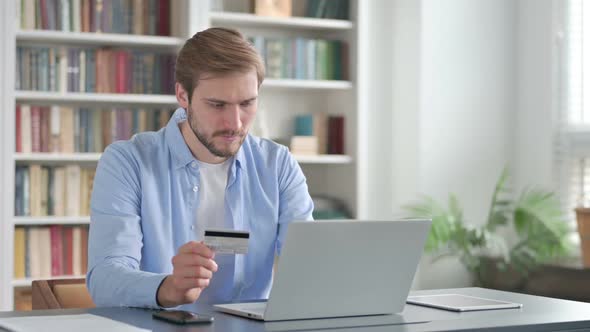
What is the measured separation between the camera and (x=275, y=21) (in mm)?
4766

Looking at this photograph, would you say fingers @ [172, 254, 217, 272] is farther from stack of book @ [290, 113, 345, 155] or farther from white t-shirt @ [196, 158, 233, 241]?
stack of book @ [290, 113, 345, 155]

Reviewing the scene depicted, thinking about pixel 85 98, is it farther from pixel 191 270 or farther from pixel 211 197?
pixel 191 270

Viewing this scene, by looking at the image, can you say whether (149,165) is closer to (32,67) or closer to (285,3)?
(32,67)

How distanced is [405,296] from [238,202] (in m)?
0.64

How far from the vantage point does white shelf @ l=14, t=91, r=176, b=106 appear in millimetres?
4387

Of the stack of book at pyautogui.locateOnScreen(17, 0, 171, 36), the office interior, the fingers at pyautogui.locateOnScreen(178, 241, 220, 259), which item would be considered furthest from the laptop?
the office interior

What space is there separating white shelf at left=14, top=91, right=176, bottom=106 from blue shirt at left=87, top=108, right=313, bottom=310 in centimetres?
201

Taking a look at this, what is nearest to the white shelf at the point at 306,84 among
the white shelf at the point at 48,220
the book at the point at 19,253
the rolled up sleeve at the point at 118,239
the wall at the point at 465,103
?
the wall at the point at 465,103

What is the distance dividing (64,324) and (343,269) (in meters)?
0.51

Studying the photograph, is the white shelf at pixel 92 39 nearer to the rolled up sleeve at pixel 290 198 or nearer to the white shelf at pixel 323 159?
the white shelf at pixel 323 159

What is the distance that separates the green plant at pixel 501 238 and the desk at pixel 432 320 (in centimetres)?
263

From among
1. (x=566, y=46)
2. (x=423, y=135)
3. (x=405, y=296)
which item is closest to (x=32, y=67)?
(x=423, y=135)

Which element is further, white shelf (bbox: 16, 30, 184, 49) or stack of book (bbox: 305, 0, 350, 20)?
stack of book (bbox: 305, 0, 350, 20)

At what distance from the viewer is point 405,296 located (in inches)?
75.2
